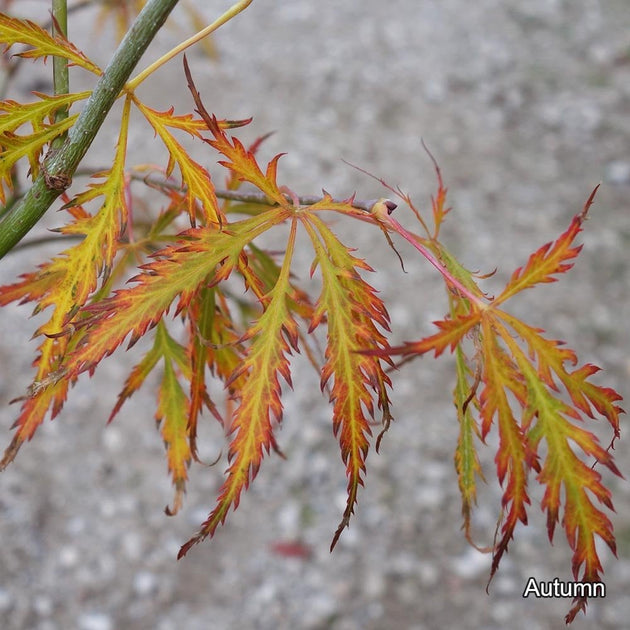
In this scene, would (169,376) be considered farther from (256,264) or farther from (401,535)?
(401,535)

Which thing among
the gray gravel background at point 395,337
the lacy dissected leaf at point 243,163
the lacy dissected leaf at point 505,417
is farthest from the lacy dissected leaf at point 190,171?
the gray gravel background at point 395,337

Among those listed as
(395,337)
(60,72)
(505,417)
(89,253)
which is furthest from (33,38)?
(395,337)

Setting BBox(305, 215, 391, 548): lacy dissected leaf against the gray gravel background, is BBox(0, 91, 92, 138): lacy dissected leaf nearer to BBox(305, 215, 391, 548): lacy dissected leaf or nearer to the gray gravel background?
BBox(305, 215, 391, 548): lacy dissected leaf

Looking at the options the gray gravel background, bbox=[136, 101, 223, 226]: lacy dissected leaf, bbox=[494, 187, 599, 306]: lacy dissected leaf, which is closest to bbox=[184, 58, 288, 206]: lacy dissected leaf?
bbox=[136, 101, 223, 226]: lacy dissected leaf

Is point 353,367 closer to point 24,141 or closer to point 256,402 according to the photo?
point 256,402

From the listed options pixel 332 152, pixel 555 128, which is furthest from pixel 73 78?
pixel 555 128

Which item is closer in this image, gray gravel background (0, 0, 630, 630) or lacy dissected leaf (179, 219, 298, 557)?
lacy dissected leaf (179, 219, 298, 557)

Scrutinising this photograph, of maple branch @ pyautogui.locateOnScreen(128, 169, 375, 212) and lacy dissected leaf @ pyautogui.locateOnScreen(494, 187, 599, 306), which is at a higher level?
maple branch @ pyautogui.locateOnScreen(128, 169, 375, 212)
